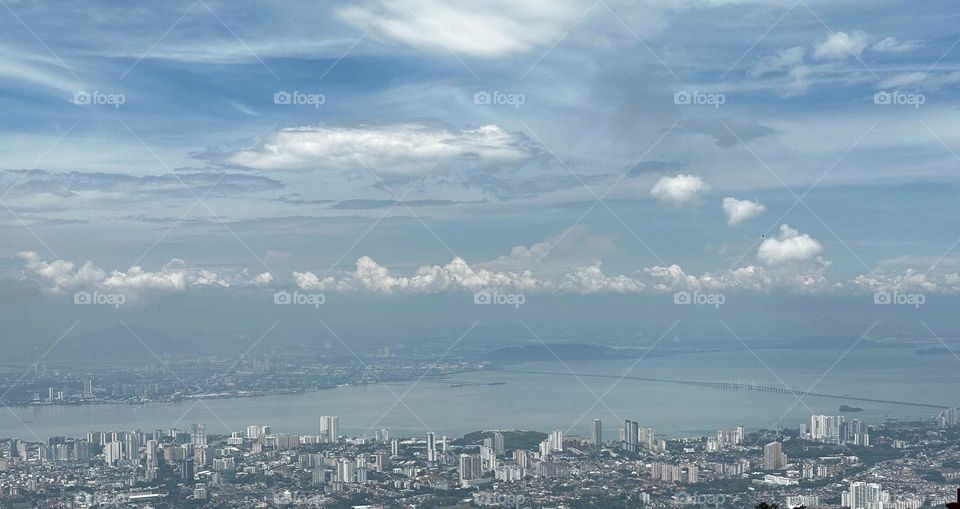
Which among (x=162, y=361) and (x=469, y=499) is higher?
(x=162, y=361)

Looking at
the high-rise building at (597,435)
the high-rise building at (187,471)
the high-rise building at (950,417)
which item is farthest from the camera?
the high-rise building at (950,417)

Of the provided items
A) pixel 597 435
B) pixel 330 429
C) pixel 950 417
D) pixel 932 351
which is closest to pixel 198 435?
pixel 330 429

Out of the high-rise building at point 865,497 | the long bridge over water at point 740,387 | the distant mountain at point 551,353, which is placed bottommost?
the high-rise building at point 865,497

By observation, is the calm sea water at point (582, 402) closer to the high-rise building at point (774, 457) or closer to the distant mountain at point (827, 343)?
the distant mountain at point (827, 343)

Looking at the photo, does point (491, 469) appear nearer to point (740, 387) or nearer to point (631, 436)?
point (631, 436)

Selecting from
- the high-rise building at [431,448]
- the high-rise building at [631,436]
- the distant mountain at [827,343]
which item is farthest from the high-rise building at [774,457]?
the distant mountain at [827,343]

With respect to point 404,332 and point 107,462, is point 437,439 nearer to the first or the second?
point 107,462

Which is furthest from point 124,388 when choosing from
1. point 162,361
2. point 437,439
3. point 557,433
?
point 557,433
